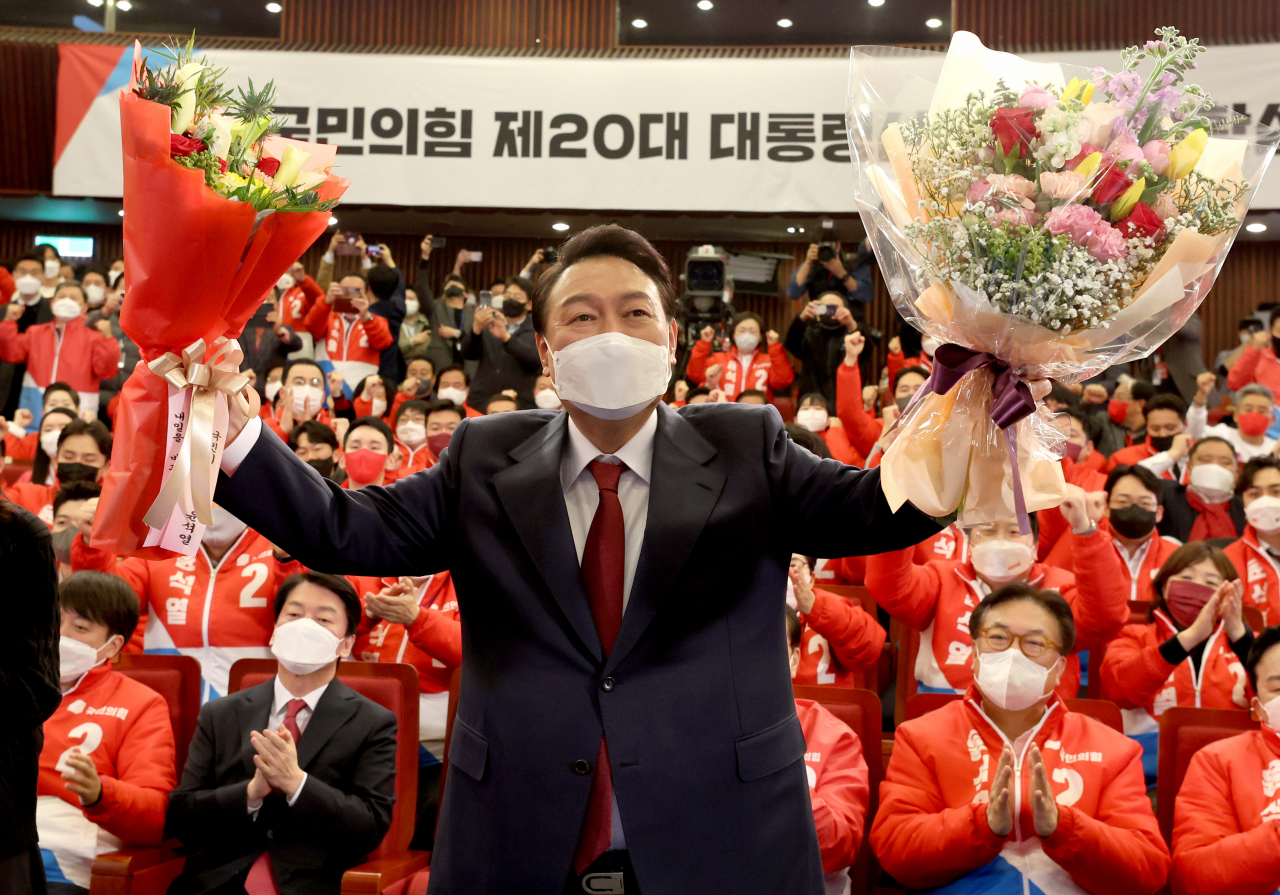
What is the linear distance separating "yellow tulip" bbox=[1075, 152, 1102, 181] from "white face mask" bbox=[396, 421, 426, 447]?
4478mm

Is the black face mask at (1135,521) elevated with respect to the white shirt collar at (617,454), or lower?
lower

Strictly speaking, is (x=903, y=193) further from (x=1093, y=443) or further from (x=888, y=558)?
(x=1093, y=443)

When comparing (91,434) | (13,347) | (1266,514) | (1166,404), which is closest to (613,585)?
(1266,514)

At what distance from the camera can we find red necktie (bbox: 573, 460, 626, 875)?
127 centimetres

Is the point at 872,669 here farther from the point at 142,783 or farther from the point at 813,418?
the point at 813,418

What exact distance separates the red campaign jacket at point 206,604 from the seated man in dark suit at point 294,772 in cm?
62

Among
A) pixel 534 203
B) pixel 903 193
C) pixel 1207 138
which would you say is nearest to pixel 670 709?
pixel 903 193

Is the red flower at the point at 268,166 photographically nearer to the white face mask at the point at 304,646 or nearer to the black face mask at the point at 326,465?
the white face mask at the point at 304,646

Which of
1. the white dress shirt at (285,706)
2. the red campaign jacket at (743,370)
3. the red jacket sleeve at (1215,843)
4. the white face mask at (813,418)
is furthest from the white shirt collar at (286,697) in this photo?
the red campaign jacket at (743,370)

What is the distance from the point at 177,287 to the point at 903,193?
817mm

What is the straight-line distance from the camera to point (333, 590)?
3.00m

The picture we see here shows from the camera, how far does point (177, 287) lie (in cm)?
121

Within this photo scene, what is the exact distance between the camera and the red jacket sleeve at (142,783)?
2564 millimetres

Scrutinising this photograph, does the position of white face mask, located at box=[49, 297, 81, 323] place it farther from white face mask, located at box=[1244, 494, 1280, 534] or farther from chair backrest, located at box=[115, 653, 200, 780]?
white face mask, located at box=[1244, 494, 1280, 534]
